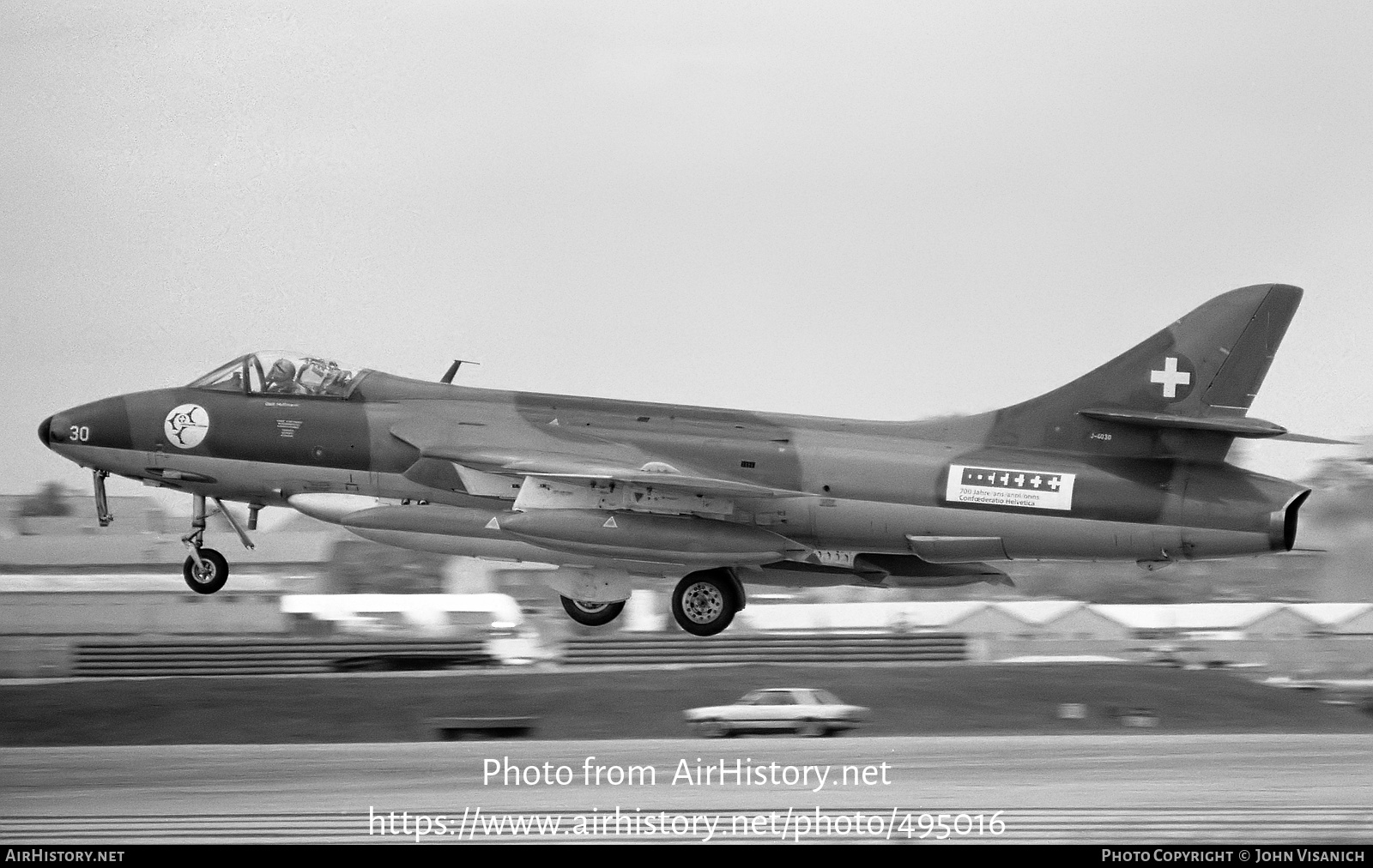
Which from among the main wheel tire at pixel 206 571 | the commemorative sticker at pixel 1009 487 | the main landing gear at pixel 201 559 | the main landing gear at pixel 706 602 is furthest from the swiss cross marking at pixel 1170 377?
the main wheel tire at pixel 206 571

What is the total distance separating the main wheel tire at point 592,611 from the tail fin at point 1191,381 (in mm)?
5627

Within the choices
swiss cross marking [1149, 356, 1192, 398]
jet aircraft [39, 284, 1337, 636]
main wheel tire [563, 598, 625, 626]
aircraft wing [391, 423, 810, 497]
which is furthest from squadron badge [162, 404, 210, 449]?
swiss cross marking [1149, 356, 1192, 398]

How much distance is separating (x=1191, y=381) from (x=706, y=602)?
18.9 feet

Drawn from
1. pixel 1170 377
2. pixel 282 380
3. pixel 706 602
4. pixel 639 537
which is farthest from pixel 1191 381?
pixel 282 380

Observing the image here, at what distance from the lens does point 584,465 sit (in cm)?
1636

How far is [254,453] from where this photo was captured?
17.8 metres

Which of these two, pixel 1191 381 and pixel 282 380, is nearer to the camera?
pixel 1191 381

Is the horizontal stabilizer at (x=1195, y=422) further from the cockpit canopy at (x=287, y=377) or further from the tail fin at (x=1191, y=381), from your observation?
the cockpit canopy at (x=287, y=377)

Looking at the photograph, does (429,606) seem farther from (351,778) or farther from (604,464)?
(604,464)

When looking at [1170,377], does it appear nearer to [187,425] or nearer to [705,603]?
[705,603]

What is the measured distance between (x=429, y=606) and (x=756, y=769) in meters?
16.4

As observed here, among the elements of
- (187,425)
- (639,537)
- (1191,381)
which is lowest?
(639,537)

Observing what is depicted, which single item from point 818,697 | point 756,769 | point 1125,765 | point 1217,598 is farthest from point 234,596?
point 1217,598
